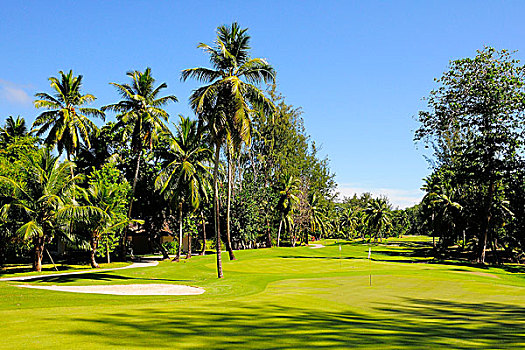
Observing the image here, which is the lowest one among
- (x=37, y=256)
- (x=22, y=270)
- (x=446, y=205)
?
(x=22, y=270)

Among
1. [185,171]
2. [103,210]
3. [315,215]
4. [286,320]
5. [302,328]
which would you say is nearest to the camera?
[302,328]

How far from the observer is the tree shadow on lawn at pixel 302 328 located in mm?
8258

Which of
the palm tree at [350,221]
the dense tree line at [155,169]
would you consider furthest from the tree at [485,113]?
the palm tree at [350,221]

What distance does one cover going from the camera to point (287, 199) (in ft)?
216

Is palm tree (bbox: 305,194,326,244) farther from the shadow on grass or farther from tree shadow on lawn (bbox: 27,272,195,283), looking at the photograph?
tree shadow on lawn (bbox: 27,272,195,283)

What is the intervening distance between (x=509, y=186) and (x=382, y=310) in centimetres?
4022

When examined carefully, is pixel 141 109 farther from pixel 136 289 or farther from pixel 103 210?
pixel 136 289

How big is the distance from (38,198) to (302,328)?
103 feet

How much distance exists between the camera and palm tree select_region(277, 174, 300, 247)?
65.9 m

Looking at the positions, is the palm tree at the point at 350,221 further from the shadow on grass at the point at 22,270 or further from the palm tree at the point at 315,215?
the shadow on grass at the point at 22,270

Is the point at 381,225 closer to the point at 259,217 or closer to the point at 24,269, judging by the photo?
the point at 259,217

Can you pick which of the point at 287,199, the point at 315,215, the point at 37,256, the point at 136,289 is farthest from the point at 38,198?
the point at 315,215

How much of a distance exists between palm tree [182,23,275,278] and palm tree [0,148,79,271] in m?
17.1

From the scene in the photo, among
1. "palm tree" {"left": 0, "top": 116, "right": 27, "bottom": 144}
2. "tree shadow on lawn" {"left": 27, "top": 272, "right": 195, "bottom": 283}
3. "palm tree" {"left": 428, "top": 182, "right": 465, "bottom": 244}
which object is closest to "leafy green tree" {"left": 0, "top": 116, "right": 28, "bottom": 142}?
"palm tree" {"left": 0, "top": 116, "right": 27, "bottom": 144}
